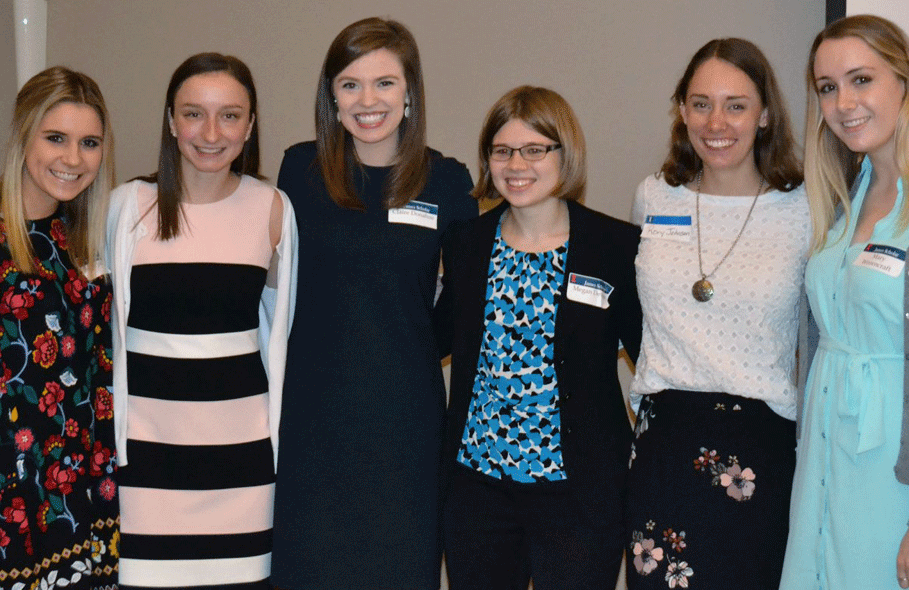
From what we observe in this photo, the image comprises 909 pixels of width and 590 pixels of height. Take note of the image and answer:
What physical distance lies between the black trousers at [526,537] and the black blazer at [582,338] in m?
0.07

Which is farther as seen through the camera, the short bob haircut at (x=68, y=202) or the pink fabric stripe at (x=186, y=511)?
the pink fabric stripe at (x=186, y=511)

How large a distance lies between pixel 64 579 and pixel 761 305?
195 centimetres

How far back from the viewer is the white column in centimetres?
423

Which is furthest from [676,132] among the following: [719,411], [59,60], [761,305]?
[59,60]

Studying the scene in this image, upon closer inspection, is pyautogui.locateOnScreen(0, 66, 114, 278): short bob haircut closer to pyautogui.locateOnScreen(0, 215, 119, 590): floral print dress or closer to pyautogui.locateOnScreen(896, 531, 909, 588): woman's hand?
pyautogui.locateOnScreen(0, 215, 119, 590): floral print dress

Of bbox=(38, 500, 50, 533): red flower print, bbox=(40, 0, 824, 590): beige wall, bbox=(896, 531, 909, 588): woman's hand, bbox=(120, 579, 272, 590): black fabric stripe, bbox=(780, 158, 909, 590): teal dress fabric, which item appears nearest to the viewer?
bbox=(896, 531, 909, 588): woman's hand

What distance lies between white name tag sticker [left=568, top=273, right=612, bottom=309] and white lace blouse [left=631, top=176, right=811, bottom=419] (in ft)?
0.43

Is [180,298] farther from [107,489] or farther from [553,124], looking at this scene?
[553,124]

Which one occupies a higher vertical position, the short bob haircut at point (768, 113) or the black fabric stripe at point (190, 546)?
the short bob haircut at point (768, 113)

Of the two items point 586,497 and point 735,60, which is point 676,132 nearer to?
point 735,60

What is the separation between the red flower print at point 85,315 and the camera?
2.42m

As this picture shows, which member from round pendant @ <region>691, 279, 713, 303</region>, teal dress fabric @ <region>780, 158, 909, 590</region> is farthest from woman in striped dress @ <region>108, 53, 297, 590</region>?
teal dress fabric @ <region>780, 158, 909, 590</region>

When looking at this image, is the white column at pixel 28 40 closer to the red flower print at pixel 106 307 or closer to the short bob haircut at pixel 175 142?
the short bob haircut at pixel 175 142

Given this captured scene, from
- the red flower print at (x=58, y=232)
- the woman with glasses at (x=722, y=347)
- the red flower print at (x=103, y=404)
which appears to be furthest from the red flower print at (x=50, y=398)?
the woman with glasses at (x=722, y=347)
